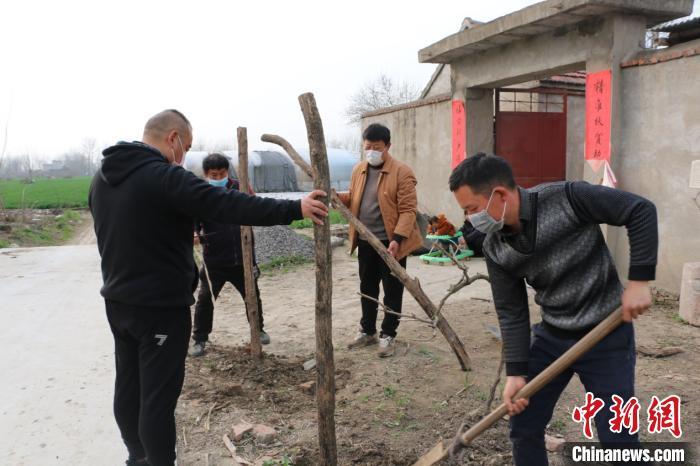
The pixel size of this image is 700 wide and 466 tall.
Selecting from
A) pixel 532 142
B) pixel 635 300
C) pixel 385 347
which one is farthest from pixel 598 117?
pixel 635 300

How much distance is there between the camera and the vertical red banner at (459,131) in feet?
28.1

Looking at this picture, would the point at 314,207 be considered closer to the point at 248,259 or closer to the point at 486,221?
the point at 486,221

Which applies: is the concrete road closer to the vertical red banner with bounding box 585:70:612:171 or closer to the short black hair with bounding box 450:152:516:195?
the short black hair with bounding box 450:152:516:195

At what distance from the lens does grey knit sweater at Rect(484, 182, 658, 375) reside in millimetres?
1878

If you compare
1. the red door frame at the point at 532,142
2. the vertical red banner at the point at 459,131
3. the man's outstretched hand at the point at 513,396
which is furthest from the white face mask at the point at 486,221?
the red door frame at the point at 532,142

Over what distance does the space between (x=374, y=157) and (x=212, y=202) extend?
225 centimetres

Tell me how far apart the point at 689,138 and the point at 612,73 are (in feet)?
3.62

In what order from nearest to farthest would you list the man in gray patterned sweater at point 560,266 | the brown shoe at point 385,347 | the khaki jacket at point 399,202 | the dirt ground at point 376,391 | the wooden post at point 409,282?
the man in gray patterned sweater at point 560,266 → the dirt ground at point 376,391 → the wooden post at point 409,282 → the khaki jacket at point 399,202 → the brown shoe at point 385,347

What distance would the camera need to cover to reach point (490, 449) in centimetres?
288

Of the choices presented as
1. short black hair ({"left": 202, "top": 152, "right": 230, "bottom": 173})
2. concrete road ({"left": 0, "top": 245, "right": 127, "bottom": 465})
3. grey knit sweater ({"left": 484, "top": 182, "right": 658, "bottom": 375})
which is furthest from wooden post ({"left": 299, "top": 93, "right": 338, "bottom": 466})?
short black hair ({"left": 202, "top": 152, "right": 230, "bottom": 173})

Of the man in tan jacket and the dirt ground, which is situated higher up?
the man in tan jacket

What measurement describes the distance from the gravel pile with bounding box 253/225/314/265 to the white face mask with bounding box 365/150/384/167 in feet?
15.5

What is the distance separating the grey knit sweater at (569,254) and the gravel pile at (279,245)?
268 inches

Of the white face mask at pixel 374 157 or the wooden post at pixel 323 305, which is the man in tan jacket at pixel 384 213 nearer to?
the white face mask at pixel 374 157
